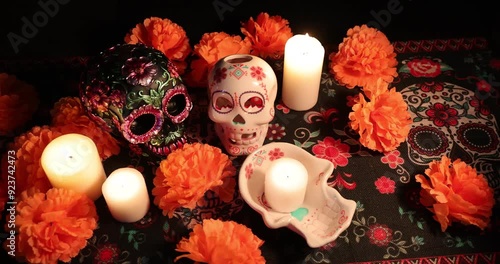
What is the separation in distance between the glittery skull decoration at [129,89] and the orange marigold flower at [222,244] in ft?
0.64

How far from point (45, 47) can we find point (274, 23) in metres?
0.48

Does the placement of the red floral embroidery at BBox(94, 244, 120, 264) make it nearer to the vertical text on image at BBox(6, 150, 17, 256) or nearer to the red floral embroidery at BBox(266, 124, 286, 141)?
the vertical text on image at BBox(6, 150, 17, 256)

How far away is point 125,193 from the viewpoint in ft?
2.53

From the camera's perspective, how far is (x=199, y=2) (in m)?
1.02

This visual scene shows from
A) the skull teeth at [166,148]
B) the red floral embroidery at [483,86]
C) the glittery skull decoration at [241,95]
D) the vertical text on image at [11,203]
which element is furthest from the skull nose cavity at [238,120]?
the red floral embroidery at [483,86]

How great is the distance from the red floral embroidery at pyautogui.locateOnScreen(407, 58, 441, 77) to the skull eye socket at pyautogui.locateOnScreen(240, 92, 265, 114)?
390 millimetres

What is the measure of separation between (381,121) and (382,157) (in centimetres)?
7

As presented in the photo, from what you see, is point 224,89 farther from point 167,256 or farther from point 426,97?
point 426,97

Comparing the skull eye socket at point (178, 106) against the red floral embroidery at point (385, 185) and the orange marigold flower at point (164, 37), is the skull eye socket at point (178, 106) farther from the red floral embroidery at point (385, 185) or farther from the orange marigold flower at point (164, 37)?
the red floral embroidery at point (385, 185)

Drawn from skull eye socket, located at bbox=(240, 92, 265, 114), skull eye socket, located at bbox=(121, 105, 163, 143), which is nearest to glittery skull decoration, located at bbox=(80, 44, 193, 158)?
skull eye socket, located at bbox=(121, 105, 163, 143)

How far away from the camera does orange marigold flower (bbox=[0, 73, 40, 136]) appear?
0.91 m

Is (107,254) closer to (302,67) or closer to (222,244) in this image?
(222,244)

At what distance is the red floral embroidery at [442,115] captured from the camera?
3.14ft

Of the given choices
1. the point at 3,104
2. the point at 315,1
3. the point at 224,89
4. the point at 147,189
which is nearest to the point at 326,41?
the point at 315,1
